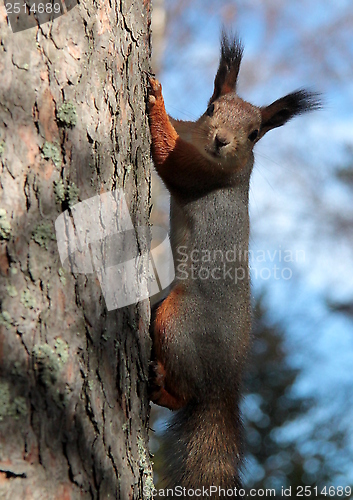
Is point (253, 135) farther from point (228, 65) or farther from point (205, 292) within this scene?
point (205, 292)

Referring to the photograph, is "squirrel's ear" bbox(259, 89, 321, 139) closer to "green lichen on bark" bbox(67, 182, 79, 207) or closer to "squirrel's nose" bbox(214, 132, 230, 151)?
"squirrel's nose" bbox(214, 132, 230, 151)

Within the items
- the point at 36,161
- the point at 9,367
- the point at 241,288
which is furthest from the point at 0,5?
the point at 241,288

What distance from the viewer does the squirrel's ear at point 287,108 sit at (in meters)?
3.51

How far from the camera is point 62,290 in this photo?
5.46ft

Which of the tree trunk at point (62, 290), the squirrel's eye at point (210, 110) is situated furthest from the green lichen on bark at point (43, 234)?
the squirrel's eye at point (210, 110)

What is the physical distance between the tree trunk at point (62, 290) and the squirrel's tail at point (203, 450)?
2.51ft

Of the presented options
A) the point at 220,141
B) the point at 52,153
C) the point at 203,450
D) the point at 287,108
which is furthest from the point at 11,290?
the point at 287,108

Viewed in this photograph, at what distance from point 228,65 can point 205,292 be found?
1648mm

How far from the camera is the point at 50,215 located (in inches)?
65.9

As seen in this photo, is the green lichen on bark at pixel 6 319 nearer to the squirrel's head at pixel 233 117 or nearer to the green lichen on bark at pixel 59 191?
the green lichen on bark at pixel 59 191

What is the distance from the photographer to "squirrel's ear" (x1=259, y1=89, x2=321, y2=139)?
3.51 meters

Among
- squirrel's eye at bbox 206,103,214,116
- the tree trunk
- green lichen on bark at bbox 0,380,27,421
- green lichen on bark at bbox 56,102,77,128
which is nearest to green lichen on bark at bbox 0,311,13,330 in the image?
the tree trunk

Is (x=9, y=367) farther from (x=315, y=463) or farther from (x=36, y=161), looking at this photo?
(x=315, y=463)

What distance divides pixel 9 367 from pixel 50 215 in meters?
0.47
